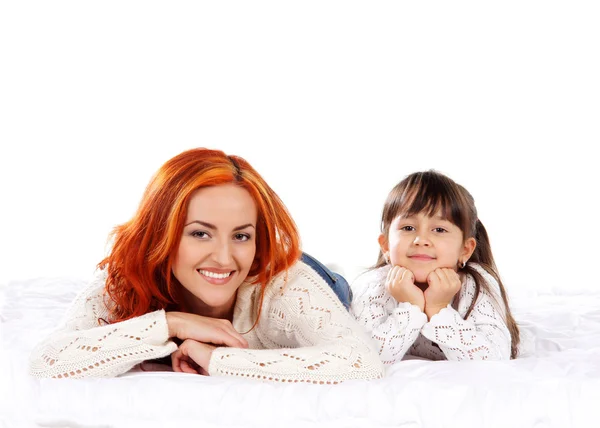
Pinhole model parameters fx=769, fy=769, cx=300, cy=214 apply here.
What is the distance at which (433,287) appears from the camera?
2131 millimetres

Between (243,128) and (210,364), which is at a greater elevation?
(243,128)

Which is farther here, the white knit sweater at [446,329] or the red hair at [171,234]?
the white knit sweater at [446,329]

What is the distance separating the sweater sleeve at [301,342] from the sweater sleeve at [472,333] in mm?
257

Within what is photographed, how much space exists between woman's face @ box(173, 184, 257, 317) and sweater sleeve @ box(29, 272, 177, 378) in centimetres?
15

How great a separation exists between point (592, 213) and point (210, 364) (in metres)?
3.26

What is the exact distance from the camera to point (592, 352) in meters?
2.05

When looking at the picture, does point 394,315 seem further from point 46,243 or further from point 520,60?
point 46,243

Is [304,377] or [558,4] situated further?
[558,4]

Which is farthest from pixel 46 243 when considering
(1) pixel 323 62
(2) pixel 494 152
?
(2) pixel 494 152

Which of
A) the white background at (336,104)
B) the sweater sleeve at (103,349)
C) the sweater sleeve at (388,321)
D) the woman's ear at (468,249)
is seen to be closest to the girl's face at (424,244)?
the woman's ear at (468,249)

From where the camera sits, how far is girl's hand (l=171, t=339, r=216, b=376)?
1.83 meters

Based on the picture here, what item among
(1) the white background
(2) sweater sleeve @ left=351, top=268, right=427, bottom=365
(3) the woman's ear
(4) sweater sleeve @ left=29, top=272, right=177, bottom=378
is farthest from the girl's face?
(1) the white background

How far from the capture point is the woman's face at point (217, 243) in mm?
1892

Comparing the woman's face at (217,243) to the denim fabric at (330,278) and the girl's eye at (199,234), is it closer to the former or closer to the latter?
the girl's eye at (199,234)
